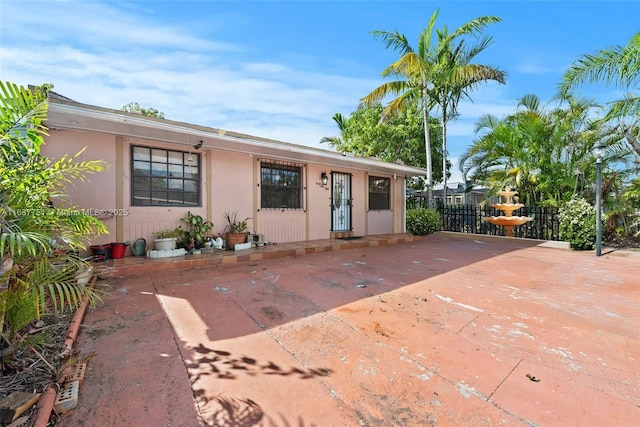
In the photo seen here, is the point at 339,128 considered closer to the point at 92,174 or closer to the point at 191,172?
the point at 191,172

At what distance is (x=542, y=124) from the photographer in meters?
9.43

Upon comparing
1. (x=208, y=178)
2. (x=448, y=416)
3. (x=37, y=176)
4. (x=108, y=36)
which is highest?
(x=108, y=36)

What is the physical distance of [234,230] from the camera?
21.9ft

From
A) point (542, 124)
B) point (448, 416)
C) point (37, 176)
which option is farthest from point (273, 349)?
point (542, 124)

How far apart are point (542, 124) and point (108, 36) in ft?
40.8

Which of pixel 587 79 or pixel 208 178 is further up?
pixel 587 79

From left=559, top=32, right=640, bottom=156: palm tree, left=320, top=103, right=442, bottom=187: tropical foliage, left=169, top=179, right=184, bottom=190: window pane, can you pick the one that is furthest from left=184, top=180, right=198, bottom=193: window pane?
left=559, top=32, right=640, bottom=156: palm tree

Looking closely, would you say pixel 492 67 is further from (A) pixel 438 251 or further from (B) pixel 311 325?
(B) pixel 311 325

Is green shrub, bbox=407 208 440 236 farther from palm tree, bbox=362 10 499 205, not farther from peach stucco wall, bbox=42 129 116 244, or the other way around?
peach stucco wall, bbox=42 129 116 244

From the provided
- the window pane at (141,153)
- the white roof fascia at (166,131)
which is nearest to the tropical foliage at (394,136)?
the white roof fascia at (166,131)

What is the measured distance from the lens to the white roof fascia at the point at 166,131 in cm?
433

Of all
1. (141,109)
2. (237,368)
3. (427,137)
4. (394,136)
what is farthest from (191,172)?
(141,109)

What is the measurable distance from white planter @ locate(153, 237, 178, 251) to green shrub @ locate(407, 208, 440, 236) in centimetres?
786

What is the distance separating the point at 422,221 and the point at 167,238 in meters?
8.16
